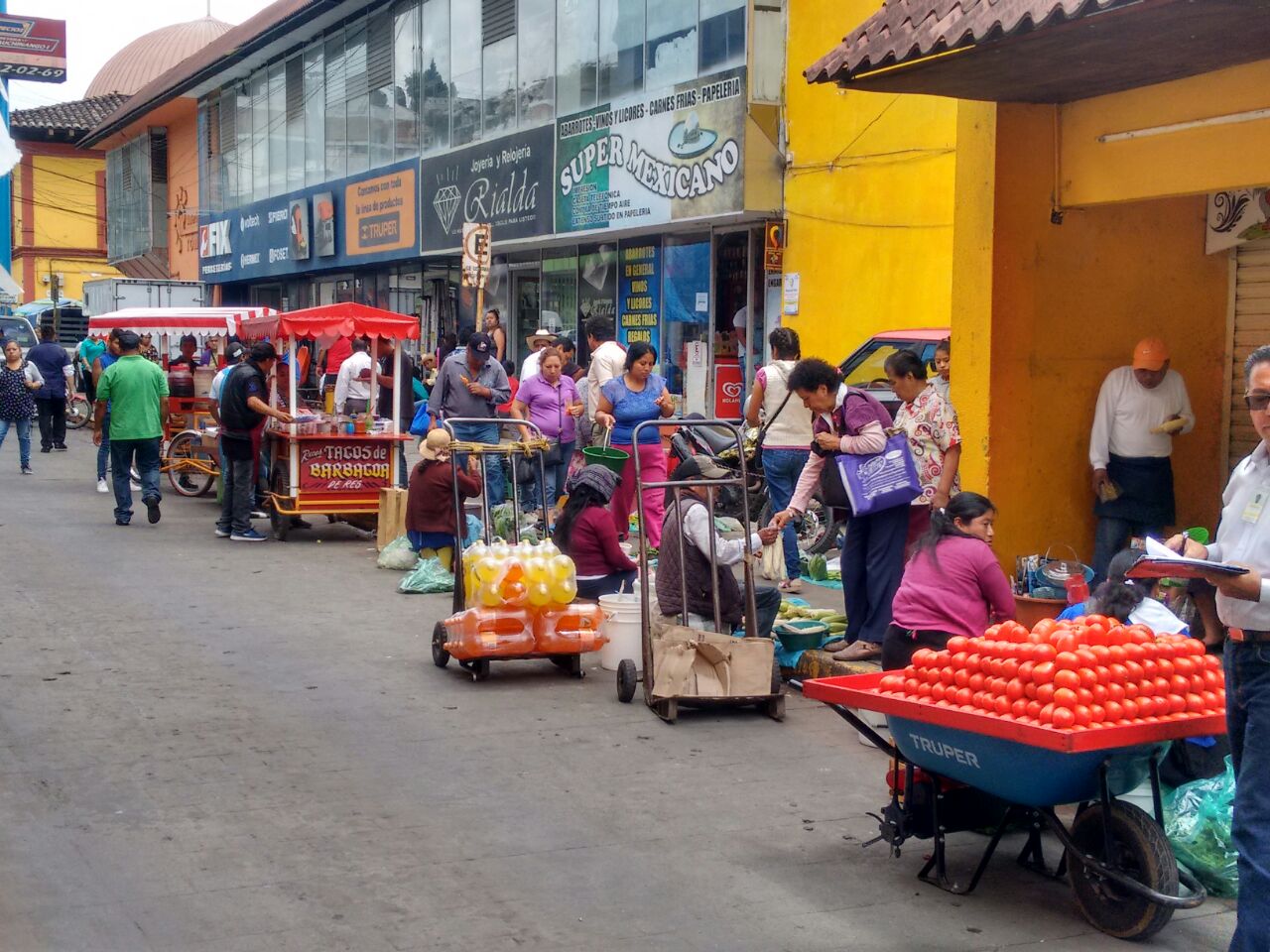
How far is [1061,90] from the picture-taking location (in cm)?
821

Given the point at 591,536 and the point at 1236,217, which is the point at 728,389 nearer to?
the point at 591,536

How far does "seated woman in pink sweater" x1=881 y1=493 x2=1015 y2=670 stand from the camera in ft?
20.4

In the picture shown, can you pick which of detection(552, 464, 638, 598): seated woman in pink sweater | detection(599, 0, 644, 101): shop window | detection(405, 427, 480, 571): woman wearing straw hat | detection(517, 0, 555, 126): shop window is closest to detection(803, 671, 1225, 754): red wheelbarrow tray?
detection(552, 464, 638, 598): seated woman in pink sweater

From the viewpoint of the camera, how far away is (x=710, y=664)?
7.42m

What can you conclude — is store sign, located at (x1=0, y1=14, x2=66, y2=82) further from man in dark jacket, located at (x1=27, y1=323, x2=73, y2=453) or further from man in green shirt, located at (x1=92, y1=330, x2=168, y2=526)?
man in green shirt, located at (x1=92, y1=330, x2=168, y2=526)

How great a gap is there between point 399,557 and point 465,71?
1466cm

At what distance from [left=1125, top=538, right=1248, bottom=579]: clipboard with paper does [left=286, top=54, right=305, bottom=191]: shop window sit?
3115cm

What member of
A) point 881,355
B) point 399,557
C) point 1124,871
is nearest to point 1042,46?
point 1124,871

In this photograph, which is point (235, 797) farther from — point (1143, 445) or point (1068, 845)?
point (1143, 445)

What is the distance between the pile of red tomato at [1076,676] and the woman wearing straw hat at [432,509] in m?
6.27

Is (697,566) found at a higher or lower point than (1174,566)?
lower

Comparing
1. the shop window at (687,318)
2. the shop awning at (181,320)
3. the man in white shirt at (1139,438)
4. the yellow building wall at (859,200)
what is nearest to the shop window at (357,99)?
the shop awning at (181,320)

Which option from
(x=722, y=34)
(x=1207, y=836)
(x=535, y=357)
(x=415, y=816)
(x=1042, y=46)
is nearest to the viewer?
(x=1207, y=836)

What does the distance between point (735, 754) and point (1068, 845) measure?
226cm
